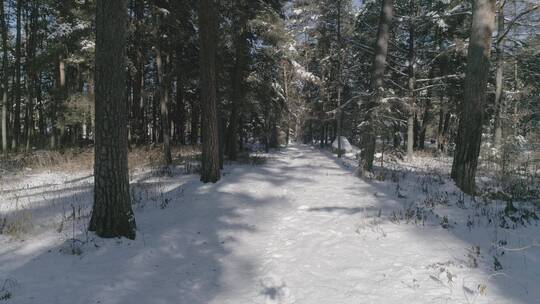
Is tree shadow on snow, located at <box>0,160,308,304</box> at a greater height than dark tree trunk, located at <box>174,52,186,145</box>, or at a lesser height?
lesser

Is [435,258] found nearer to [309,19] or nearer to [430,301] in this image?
[430,301]

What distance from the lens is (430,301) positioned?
3566 millimetres

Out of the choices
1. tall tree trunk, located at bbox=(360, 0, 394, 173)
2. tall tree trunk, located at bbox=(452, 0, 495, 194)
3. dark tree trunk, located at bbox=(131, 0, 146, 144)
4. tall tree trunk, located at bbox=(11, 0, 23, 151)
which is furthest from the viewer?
tall tree trunk, located at bbox=(11, 0, 23, 151)

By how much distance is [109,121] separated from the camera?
5352 millimetres

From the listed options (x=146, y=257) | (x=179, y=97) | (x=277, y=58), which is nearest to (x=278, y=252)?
(x=146, y=257)

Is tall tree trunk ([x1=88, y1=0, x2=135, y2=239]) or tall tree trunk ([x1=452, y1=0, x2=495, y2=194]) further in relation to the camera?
tall tree trunk ([x1=452, y1=0, x2=495, y2=194])

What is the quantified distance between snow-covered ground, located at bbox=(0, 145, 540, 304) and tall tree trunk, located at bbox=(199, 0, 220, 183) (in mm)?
1677

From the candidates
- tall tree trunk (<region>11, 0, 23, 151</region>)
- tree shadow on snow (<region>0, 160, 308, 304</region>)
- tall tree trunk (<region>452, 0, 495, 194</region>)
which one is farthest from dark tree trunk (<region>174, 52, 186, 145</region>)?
tall tree trunk (<region>452, 0, 495, 194</region>)

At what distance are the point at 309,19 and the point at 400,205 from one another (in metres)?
21.6

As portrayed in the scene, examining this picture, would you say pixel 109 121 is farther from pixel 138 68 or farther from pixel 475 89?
pixel 138 68

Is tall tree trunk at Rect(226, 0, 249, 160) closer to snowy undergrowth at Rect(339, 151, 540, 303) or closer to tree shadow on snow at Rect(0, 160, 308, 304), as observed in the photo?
tree shadow on snow at Rect(0, 160, 308, 304)

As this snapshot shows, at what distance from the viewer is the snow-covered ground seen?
3.86 m

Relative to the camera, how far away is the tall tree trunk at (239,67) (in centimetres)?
1473

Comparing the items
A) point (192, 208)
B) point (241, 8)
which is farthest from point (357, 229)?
point (241, 8)
